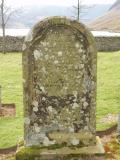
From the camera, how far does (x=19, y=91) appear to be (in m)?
24.4

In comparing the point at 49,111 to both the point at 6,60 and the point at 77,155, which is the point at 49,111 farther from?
the point at 6,60

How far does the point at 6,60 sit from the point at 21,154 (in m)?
29.8

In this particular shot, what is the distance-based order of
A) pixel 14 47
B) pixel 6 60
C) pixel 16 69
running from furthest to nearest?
1. pixel 14 47
2. pixel 6 60
3. pixel 16 69

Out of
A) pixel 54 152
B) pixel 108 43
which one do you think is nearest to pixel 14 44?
pixel 108 43

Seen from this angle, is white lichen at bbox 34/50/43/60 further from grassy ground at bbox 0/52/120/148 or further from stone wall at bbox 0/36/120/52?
stone wall at bbox 0/36/120/52

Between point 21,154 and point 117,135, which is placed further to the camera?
point 117,135

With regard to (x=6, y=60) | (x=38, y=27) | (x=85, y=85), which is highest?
(x=38, y=27)

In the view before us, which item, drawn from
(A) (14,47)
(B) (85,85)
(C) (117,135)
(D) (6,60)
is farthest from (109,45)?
(B) (85,85)

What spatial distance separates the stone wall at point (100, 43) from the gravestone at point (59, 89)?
37143 millimetres

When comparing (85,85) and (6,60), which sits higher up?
(85,85)

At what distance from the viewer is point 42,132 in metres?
10.7

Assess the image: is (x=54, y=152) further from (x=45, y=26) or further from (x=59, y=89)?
(x=45, y=26)

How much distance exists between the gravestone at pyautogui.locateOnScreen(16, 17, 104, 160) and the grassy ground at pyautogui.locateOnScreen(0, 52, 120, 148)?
12.9 ft

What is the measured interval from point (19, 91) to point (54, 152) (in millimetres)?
14004
